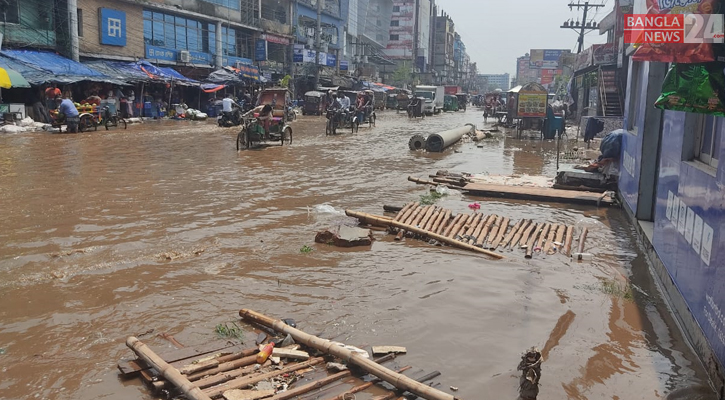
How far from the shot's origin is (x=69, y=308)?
5.16 m

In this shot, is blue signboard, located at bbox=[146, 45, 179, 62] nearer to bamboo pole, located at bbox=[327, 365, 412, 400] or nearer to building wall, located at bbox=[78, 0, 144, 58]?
building wall, located at bbox=[78, 0, 144, 58]

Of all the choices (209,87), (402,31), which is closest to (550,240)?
(209,87)

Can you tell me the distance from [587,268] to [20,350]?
5.67 metres

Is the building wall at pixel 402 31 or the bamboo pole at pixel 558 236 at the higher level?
the building wall at pixel 402 31

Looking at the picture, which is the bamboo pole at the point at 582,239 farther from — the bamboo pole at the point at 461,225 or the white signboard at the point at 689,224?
the white signboard at the point at 689,224

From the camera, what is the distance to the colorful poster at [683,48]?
4.15m

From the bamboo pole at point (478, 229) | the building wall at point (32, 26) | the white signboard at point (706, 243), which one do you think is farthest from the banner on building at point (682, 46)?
the building wall at point (32, 26)

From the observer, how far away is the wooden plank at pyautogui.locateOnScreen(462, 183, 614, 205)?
1045 cm

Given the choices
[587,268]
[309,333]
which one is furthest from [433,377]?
[587,268]

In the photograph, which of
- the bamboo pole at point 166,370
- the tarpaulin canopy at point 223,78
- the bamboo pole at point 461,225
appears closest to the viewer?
the bamboo pole at point 166,370

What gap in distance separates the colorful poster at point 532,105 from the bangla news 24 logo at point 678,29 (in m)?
19.5

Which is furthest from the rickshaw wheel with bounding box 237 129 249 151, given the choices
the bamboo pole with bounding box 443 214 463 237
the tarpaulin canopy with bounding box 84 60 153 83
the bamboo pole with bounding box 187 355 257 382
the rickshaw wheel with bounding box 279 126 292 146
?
the bamboo pole with bounding box 187 355 257 382

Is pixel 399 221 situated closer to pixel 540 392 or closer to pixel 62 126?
pixel 540 392

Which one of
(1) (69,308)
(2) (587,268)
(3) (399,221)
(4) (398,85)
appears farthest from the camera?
(4) (398,85)
